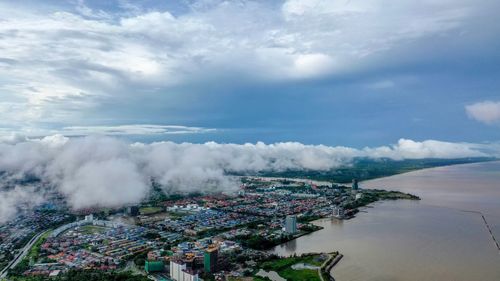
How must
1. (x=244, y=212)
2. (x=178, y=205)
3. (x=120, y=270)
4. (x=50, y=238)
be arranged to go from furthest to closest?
(x=178, y=205) → (x=244, y=212) → (x=50, y=238) → (x=120, y=270)

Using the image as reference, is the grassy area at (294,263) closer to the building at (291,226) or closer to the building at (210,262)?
the building at (210,262)

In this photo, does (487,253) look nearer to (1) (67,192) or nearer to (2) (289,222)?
(2) (289,222)

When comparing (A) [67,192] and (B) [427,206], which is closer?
(B) [427,206]

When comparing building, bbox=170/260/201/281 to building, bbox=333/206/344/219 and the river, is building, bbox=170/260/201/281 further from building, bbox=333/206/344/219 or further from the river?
building, bbox=333/206/344/219

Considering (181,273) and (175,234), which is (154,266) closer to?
(181,273)

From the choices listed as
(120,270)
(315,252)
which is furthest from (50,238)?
(315,252)

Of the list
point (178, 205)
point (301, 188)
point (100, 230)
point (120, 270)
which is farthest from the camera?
point (301, 188)
